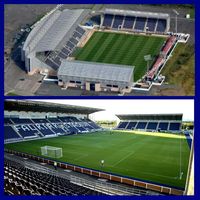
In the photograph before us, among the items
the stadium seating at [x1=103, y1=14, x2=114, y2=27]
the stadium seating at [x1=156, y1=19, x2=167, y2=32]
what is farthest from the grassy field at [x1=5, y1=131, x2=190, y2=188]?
the stadium seating at [x1=103, y1=14, x2=114, y2=27]

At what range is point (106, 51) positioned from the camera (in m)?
26.6

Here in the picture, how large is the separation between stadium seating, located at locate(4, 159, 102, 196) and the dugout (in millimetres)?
7121

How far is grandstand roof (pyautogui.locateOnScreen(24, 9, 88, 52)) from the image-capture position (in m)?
25.4

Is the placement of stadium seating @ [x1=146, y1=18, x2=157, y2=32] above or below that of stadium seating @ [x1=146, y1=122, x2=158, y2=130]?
above

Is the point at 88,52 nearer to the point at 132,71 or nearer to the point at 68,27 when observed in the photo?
the point at 68,27

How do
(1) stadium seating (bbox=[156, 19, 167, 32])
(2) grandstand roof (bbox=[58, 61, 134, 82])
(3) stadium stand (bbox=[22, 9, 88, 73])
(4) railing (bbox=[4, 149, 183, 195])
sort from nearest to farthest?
1. (4) railing (bbox=[4, 149, 183, 195])
2. (2) grandstand roof (bbox=[58, 61, 134, 82])
3. (3) stadium stand (bbox=[22, 9, 88, 73])
4. (1) stadium seating (bbox=[156, 19, 167, 32])

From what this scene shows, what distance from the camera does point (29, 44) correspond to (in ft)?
81.8

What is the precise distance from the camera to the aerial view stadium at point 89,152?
1639cm

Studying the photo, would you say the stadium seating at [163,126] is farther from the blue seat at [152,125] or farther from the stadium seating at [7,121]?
the stadium seating at [7,121]

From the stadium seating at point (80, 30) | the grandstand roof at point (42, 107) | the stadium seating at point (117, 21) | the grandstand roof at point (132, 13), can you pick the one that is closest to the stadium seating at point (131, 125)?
the grandstand roof at point (42, 107)

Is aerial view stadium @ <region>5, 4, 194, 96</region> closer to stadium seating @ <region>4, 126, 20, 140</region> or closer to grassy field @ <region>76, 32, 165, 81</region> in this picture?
grassy field @ <region>76, 32, 165, 81</region>

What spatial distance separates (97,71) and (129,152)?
166 inches

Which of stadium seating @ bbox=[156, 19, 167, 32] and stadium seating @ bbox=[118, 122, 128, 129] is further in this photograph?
stadium seating @ bbox=[156, 19, 167, 32]

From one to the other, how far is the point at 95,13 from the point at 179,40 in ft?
19.9
